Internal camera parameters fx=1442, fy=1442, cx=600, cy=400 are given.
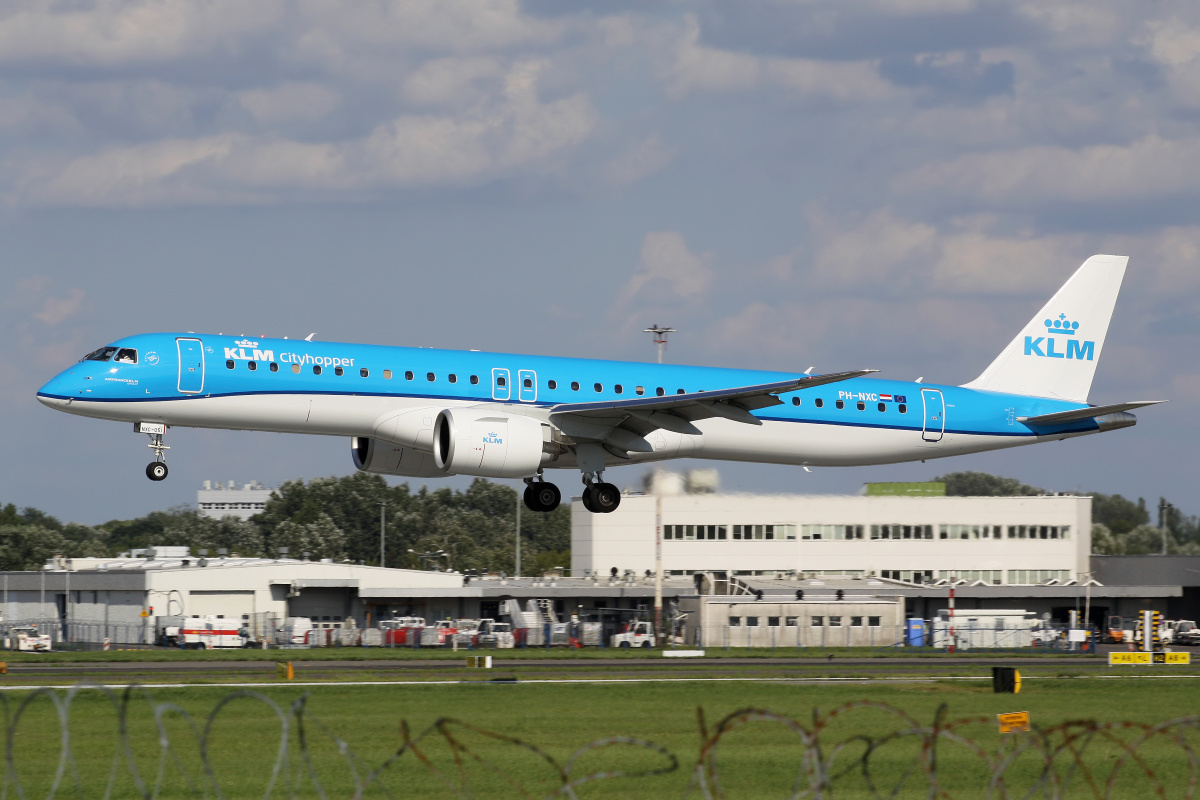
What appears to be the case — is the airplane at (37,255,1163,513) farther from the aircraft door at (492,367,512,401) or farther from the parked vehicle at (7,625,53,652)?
the parked vehicle at (7,625,53,652)

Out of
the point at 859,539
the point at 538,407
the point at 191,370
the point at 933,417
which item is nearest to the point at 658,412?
the point at 538,407

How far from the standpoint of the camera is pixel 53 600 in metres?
92.9

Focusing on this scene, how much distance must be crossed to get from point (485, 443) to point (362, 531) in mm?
139774

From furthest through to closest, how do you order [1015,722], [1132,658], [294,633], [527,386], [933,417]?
[294,633], [1132,658], [933,417], [527,386], [1015,722]

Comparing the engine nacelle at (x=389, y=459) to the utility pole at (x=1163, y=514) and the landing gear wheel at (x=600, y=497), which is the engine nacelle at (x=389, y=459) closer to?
the landing gear wheel at (x=600, y=497)

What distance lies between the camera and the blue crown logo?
2077 inches

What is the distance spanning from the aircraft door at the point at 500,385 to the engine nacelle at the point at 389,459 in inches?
136

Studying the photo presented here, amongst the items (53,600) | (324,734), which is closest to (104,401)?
(324,734)

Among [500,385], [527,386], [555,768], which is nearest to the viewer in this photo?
[555,768]

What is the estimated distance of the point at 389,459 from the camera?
44.8m

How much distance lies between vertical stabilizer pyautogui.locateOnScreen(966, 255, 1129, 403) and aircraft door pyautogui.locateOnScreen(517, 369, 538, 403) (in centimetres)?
1674

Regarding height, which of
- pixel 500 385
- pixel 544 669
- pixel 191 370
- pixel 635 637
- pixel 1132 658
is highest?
pixel 191 370

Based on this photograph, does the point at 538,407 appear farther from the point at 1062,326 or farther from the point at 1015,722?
the point at 1062,326

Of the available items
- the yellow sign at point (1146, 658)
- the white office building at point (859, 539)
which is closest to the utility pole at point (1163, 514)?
the white office building at point (859, 539)
